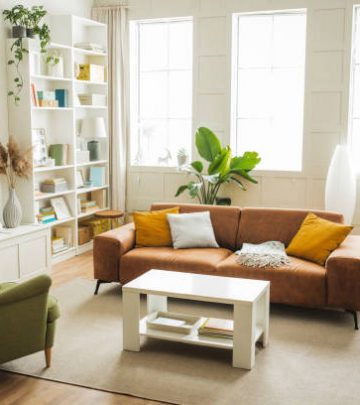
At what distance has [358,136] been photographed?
634cm

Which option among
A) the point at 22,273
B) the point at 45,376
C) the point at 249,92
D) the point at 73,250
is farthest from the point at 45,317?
the point at 249,92

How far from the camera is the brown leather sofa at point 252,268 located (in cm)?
420

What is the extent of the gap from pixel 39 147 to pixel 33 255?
3.99 feet

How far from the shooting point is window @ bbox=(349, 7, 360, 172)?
6.14m

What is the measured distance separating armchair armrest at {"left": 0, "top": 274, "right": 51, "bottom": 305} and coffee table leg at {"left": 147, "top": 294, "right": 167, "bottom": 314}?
0.95m

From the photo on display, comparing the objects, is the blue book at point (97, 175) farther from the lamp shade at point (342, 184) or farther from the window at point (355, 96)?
the window at point (355, 96)

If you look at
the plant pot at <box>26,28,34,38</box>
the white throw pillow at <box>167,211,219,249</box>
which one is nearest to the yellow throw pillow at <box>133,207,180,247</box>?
the white throw pillow at <box>167,211,219,249</box>

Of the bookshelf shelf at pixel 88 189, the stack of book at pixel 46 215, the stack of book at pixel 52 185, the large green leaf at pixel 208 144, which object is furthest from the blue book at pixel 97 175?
the large green leaf at pixel 208 144

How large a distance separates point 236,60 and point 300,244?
9.54 ft

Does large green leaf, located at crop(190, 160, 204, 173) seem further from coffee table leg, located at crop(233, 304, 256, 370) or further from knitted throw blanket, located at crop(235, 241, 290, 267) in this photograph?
coffee table leg, located at crop(233, 304, 256, 370)

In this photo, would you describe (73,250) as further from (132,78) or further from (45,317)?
(45,317)

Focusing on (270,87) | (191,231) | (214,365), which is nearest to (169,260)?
(191,231)

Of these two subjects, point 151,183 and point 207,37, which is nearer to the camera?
point 207,37

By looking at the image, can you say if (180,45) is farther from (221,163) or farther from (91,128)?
(221,163)
